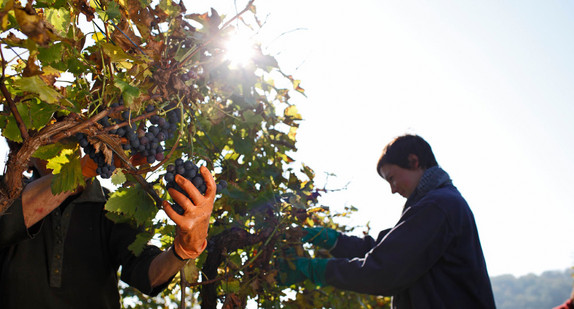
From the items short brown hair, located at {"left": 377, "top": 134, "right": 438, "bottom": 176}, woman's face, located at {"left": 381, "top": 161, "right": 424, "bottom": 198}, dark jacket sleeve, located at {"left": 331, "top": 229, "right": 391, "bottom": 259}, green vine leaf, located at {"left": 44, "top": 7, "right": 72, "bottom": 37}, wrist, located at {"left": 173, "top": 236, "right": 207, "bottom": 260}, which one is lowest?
wrist, located at {"left": 173, "top": 236, "right": 207, "bottom": 260}

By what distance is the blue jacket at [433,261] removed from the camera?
2807 mm

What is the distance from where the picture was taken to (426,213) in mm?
Result: 2885

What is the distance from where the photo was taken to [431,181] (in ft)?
10.8

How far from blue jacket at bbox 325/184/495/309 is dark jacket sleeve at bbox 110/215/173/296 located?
58.2 inches

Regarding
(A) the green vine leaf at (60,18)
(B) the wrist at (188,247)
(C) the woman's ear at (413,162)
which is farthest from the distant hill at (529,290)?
(A) the green vine leaf at (60,18)

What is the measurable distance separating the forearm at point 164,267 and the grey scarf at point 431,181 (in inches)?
80.8

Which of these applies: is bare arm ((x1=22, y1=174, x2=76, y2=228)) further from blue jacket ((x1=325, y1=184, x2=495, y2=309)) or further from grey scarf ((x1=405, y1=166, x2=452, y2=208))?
grey scarf ((x1=405, y1=166, x2=452, y2=208))

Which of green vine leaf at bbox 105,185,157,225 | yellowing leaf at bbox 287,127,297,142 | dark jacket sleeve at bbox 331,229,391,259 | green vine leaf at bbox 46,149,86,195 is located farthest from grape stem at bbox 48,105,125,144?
dark jacket sleeve at bbox 331,229,391,259

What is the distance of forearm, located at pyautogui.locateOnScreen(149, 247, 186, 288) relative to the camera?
195 cm

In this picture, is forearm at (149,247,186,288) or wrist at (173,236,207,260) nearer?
wrist at (173,236,207,260)

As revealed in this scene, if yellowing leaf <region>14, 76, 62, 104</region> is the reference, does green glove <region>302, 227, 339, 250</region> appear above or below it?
above

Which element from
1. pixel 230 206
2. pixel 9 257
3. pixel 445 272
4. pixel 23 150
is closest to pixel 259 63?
pixel 23 150

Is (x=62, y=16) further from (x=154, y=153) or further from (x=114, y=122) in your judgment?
(x=154, y=153)

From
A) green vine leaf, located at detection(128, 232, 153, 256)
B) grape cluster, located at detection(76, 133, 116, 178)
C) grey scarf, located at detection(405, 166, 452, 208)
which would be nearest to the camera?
grape cluster, located at detection(76, 133, 116, 178)
